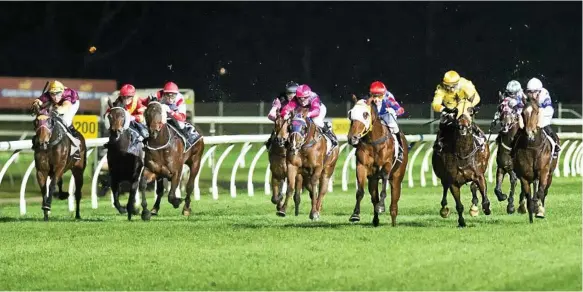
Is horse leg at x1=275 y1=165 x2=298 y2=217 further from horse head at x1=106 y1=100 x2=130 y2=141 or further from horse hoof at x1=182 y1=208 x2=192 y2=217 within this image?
horse head at x1=106 y1=100 x2=130 y2=141

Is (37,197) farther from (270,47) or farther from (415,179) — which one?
(270,47)

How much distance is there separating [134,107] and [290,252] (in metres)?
5.31

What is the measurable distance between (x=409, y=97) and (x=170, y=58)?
6718mm

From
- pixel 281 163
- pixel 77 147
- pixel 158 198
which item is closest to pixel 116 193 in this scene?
pixel 158 198

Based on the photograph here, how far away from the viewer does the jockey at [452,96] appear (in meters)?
13.6

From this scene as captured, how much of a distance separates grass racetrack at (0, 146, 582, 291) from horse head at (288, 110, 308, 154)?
0.74 metres

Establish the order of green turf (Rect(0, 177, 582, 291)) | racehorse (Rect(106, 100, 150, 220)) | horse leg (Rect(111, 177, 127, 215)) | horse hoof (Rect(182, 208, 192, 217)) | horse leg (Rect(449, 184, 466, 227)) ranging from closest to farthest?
green turf (Rect(0, 177, 582, 291)) → horse leg (Rect(449, 184, 466, 227)) → racehorse (Rect(106, 100, 150, 220)) → horse leg (Rect(111, 177, 127, 215)) → horse hoof (Rect(182, 208, 192, 217))

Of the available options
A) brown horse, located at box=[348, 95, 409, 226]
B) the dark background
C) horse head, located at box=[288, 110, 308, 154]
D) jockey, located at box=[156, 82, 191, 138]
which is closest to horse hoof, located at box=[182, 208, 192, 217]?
jockey, located at box=[156, 82, 191, 138]

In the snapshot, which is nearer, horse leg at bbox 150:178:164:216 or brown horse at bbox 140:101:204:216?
brown horse at bbox 140:101:204:216

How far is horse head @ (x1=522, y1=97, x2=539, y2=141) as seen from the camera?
44.4 feet

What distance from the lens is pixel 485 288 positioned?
29.3ft

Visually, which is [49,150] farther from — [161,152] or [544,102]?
[544,102]

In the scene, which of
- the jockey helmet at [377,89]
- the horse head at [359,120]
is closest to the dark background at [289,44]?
the jockey helmet at [377,89]

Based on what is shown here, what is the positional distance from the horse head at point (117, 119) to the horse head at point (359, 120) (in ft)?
9.21
